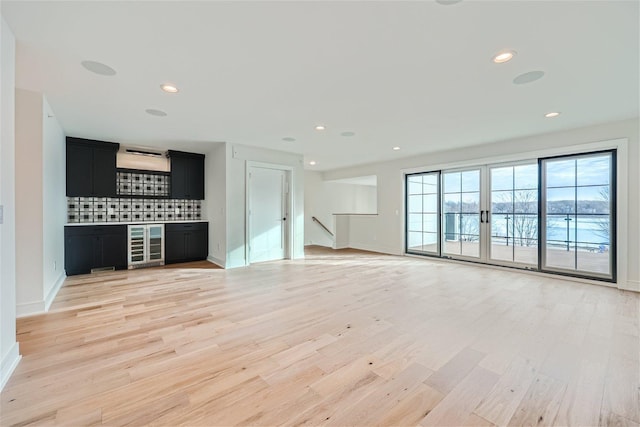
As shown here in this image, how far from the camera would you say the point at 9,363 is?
188 centimetres

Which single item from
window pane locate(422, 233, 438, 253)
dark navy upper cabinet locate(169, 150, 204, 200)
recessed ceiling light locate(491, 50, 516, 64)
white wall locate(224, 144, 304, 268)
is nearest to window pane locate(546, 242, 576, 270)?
window pane locate(422, 233, 438, 253)

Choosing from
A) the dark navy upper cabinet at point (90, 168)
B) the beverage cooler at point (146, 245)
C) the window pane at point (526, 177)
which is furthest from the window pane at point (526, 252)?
the dark navy upper cabinet at point (90, 168)

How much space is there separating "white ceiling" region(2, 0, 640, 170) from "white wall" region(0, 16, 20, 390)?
26cm

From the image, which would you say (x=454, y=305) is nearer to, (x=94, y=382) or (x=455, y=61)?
(x=455, y=61)

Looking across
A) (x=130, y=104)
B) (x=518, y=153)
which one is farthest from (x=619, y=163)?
(x=130, y=104)

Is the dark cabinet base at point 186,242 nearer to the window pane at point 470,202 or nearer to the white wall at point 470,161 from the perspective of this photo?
the white wall at point 470,161

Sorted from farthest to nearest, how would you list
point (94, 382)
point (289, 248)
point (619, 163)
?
point (289, 248)
point (619, 163)
point (94, 382)

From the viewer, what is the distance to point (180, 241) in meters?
5.71

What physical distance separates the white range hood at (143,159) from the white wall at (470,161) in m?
4.66

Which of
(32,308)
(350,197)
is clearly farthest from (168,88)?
(350,197)

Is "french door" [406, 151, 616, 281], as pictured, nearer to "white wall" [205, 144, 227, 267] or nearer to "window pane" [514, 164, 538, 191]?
"window pane" [514, 164, 538, 191]

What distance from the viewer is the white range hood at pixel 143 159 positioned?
5.53m

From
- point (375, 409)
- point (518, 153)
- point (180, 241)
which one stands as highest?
point (518, 153)

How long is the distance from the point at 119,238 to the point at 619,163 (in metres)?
8.24
